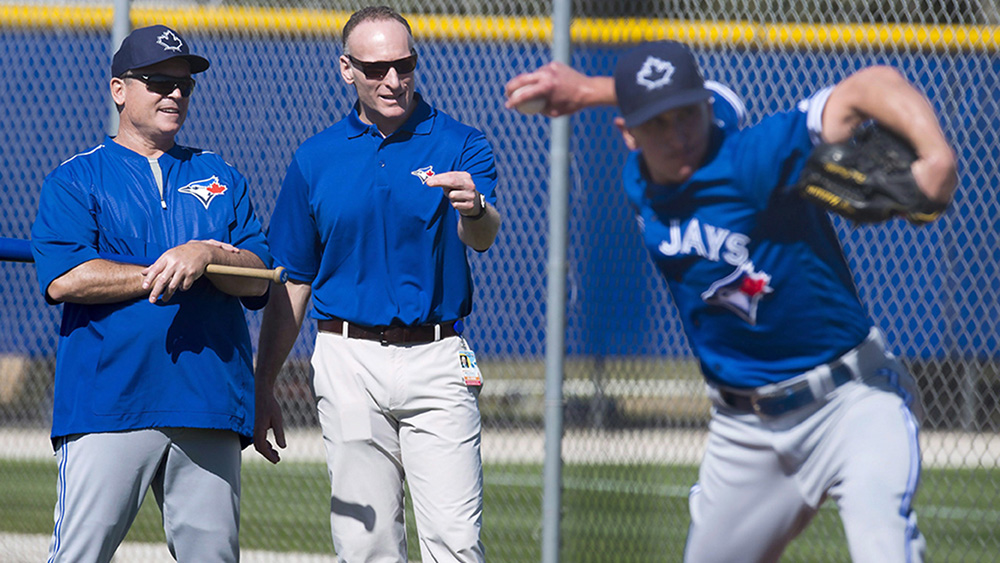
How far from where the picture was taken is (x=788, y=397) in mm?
3057

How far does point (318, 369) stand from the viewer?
4152 millimetres

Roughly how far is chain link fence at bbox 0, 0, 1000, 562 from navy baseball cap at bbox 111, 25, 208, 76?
4.44 ft

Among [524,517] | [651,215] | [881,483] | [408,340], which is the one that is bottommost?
[524,517]

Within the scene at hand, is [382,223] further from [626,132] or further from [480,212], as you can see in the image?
[626,132]

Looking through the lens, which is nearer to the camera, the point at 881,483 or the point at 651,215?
the point at 881,483

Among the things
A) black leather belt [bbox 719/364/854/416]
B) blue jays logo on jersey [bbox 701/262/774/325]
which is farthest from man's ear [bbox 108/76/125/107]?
black leather belt [bbox 719/364/854/416]

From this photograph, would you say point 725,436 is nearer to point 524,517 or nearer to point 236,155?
point 236,155

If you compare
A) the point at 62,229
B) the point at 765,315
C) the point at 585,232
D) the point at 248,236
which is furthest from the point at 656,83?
the point at 585,232

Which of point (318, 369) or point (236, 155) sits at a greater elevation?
point (236, 155)

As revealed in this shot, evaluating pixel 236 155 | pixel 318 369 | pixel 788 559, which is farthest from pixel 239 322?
pixel 788 559

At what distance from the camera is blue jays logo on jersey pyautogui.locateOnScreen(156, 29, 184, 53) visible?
3748mm

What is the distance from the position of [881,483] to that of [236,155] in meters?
4.84

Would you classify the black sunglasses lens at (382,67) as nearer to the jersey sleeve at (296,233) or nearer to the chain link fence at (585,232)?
the jersey sleeve at (296,233)

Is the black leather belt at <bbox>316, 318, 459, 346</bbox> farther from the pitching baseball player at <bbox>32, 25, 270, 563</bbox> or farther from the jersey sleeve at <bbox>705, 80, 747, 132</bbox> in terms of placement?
the jersey sleeve at <bbox>705, 80, 747, 132</bbox>
